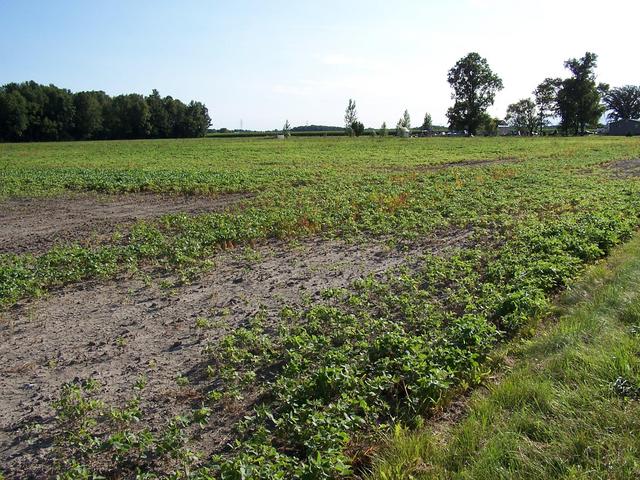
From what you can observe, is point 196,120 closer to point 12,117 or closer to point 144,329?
point 12,117

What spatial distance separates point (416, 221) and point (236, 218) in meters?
4.33

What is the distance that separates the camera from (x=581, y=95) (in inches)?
3856

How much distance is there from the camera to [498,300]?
629 centimetres

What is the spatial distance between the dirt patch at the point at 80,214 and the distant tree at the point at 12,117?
95702 mm

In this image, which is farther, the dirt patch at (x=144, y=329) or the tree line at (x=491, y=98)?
the tree line at (x=491, y=98)

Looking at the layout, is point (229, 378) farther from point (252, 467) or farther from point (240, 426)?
point (252, 467)

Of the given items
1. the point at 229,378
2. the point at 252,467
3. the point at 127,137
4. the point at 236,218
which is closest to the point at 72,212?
the point at 236,218

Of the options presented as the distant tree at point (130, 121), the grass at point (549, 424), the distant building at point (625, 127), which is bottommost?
the grass at point (549, 424)

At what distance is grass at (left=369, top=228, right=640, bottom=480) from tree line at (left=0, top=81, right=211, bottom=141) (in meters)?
113

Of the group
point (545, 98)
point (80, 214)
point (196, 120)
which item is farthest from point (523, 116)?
point (80, 214)

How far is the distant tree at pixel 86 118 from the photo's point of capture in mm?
107688

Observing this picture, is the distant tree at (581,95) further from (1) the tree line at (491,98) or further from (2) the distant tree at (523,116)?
(2) the distant tree at (523,116)

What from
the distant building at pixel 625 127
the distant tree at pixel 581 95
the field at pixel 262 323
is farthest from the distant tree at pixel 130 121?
the field at pixel 262 323

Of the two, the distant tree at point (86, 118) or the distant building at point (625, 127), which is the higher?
the distant tree at point (86, 118)
